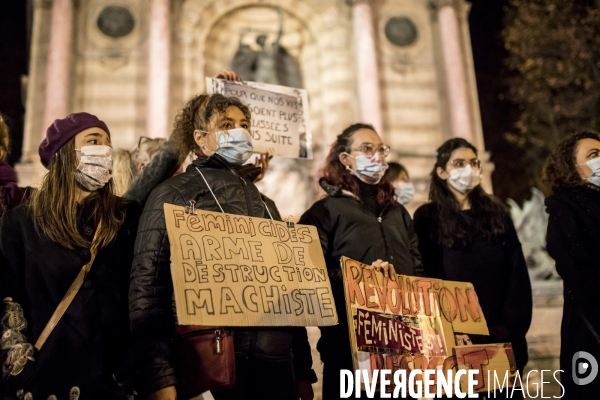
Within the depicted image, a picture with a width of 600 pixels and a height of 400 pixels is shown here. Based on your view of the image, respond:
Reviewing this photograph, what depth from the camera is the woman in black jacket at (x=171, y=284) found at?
2.43 m

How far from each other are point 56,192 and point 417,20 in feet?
47.3

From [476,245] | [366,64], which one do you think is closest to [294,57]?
[366,64]

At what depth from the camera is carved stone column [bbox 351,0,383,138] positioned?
45.6 ft

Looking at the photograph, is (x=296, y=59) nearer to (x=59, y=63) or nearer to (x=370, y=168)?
(x=59, y=63)

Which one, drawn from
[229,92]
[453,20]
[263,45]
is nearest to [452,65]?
[453,20]

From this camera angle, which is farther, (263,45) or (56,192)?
(263,45)

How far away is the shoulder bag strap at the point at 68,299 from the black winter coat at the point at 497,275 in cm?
237

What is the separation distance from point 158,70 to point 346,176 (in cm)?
1030

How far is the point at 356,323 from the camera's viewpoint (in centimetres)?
284

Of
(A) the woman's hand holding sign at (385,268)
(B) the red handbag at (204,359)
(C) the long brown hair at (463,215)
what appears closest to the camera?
(B) the red handbag at (204,359)

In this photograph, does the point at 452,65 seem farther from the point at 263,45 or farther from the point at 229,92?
the point at 229,92

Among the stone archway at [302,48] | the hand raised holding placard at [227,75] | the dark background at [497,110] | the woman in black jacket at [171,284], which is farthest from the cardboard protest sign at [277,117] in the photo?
the dark background at [497,110]

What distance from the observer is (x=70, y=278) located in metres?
2.57

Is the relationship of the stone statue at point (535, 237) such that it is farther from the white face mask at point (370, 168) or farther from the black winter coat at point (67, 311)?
the black winter coat at point (67, 311)
